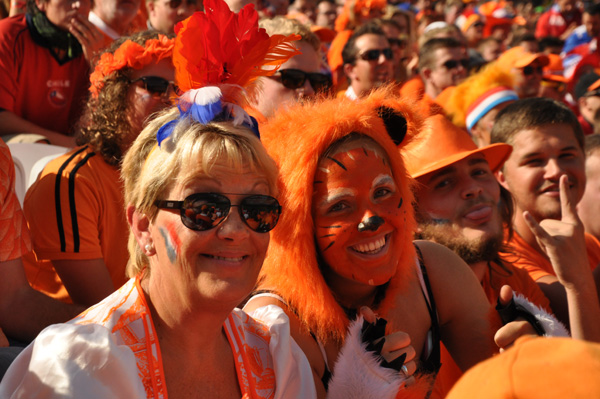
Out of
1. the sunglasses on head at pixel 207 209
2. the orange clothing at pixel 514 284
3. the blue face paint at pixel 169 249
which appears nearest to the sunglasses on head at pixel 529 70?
the orange clothing at pixel 514 284

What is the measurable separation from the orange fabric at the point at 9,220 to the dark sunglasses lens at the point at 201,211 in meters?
0.99

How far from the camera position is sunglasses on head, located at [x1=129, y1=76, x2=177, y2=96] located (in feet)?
10.8

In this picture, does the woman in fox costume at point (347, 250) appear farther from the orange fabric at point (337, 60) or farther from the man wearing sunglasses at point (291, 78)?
the orange fabric at point (337, 60)

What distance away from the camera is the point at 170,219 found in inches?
72.4

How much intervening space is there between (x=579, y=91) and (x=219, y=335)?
6123 millimetres

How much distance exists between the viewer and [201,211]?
1.80 meters

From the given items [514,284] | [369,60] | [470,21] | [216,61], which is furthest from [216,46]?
[470,21]

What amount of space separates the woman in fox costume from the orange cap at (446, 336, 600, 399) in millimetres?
1205

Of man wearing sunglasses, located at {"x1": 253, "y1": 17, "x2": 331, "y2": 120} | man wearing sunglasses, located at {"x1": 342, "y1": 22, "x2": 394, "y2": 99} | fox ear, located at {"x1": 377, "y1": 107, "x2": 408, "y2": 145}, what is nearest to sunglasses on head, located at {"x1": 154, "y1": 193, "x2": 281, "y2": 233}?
fox ear, located at {"x1": 377, "y1": 107, "x2": 408, "y2": 145}

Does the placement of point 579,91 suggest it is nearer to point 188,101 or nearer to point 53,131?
point 53,131

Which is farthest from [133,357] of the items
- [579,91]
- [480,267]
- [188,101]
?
[579,91]

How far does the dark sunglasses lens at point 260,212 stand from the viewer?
6.07 feet

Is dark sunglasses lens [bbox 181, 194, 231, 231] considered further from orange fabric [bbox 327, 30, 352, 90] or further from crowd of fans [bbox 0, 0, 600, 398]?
orange fabric [bbox 327, 30, 352, 90]

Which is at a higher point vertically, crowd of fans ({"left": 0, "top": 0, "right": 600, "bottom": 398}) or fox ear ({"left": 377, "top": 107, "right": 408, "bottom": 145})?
fox ear ({"left": 377, "top": 107, "right": 408, "bottom": 145})
